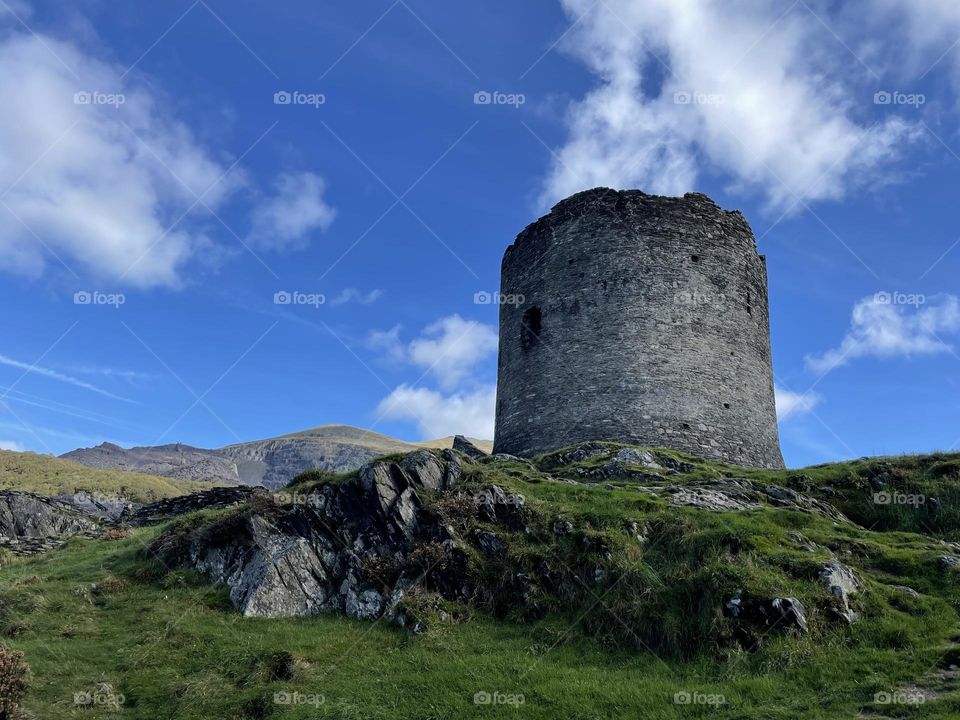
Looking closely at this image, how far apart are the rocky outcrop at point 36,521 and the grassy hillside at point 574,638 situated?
32.3 ft

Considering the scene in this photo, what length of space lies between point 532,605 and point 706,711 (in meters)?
4.46

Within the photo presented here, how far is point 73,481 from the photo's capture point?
146 feet

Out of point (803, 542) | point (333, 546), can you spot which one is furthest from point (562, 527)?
point (333, 546)

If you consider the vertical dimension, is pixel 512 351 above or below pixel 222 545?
above

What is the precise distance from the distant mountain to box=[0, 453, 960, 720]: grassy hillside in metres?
91.3

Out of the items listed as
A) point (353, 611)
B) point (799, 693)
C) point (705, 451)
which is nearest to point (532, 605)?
point (353, 611)

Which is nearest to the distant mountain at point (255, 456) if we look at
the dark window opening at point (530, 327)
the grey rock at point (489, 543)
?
the dark window opening at point (530, 327)

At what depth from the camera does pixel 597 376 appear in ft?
80.9

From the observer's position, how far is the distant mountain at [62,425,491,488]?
367 ft

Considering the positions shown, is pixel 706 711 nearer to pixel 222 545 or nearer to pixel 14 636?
pixel 222 545

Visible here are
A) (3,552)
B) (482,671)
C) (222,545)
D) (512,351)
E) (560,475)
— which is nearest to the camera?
(482,671)

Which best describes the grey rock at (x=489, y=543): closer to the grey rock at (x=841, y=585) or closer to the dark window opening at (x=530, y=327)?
the grey rock at (x=841, y=585)

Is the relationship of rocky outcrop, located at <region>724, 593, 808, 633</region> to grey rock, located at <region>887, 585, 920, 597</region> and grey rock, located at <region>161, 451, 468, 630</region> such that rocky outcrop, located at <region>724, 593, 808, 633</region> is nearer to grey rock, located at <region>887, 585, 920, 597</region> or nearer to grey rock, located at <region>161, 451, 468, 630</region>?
grey rock, located at <region>887, 585, 920, 597</region>

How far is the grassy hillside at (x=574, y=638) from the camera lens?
409 inches
